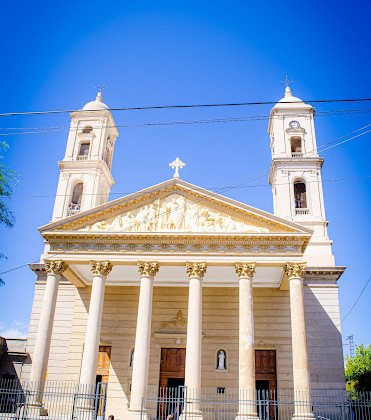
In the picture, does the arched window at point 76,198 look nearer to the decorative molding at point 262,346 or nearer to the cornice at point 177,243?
the cornice at point 177,243

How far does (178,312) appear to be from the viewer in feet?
85.9

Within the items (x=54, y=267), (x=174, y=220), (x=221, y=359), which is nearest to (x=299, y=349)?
(x=221, y=359)

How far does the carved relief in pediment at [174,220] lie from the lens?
23.0 meters

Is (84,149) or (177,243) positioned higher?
(84,149)

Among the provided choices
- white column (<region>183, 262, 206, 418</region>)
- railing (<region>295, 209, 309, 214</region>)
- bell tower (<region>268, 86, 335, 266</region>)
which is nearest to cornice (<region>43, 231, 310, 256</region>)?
white column (<region>183, 262, 206, 418</region>)

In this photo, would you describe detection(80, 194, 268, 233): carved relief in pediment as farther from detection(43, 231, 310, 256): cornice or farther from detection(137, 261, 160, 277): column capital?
detection(137, 261, 160, 277): column capital

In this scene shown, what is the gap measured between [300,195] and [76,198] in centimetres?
1619

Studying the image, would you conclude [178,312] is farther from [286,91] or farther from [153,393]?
[286,91]

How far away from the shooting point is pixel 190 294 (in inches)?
854

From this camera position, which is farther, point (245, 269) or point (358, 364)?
point (358, 364)

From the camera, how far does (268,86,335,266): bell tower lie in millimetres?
28266

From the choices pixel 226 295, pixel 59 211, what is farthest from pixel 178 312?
pixel 59 211

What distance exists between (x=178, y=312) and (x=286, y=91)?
20.3m

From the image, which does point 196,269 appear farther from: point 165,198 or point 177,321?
point 177,321
